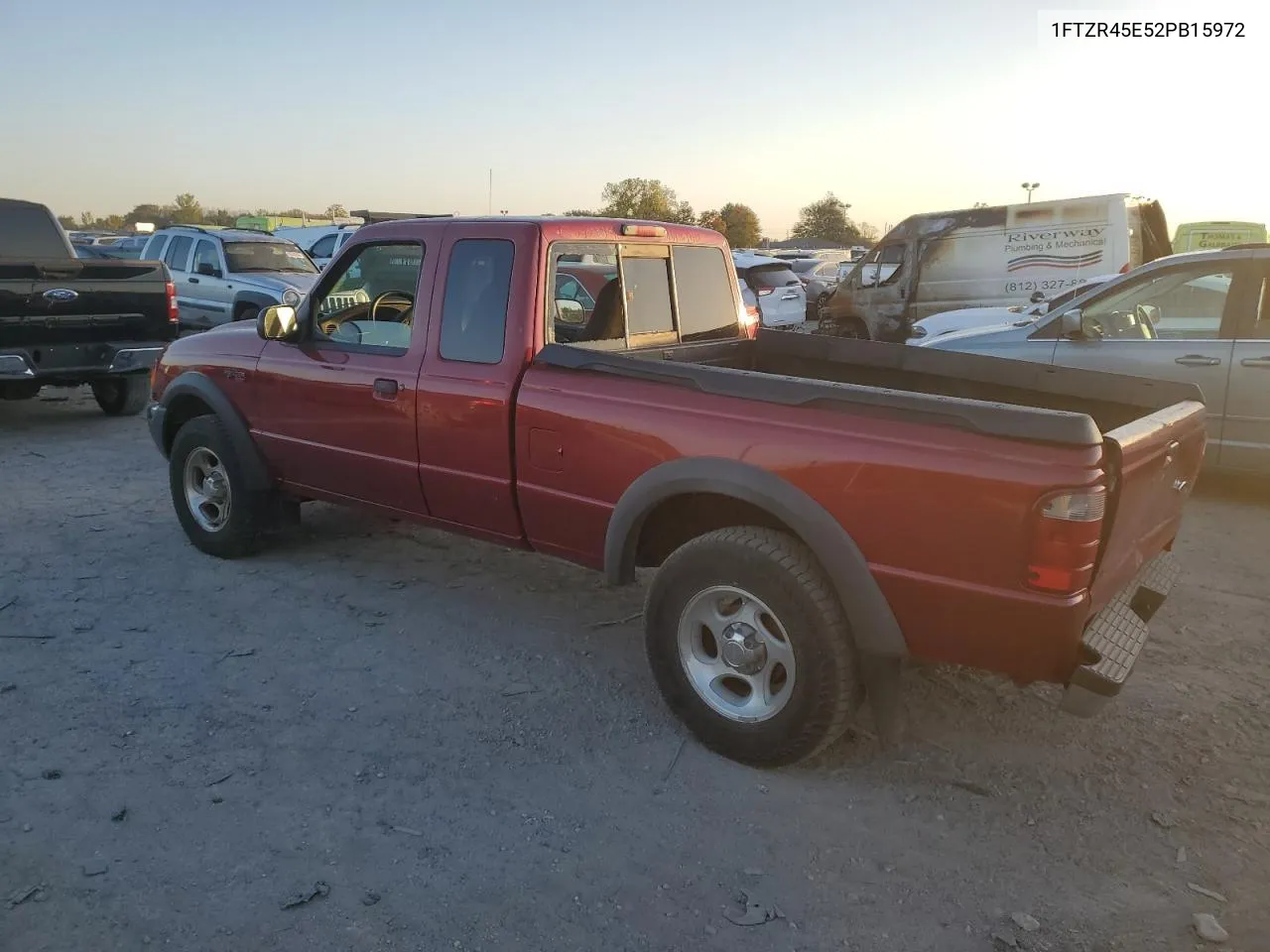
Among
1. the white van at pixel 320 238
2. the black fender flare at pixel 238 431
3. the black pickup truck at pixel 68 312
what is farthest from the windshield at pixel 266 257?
the black fender flare at pixel 238 431

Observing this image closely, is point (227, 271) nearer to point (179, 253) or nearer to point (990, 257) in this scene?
point (179, 253)

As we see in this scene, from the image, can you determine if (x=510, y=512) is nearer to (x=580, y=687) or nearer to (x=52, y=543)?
(x=580, y=687)

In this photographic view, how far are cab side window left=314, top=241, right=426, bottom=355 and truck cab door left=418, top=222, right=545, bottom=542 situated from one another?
249mm

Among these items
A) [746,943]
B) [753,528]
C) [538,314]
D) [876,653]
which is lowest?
[746,943]

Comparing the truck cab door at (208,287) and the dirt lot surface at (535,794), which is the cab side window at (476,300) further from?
the truck cab door at (208,287)

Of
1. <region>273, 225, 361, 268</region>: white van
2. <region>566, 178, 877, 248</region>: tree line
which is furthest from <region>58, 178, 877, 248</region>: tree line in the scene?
<region>273, 225, 361, 268</region>: white van

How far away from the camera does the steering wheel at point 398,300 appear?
446 cm

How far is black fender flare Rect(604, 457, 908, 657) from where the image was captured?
2.97 metres

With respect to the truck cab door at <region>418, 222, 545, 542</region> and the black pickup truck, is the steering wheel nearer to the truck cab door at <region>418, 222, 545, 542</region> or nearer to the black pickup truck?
the truck cab door at <region>418, 222, 545, 542</region>

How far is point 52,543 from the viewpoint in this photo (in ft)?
18.3

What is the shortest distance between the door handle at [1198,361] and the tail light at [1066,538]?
4574 mm

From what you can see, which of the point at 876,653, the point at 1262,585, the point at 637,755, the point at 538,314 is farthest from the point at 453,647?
the point at 1262,585

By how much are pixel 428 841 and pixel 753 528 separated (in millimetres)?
1432

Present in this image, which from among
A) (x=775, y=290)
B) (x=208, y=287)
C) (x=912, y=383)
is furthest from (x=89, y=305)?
(x=775, y=290)
